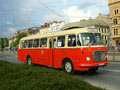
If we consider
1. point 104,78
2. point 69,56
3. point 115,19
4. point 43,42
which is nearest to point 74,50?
point 69,56

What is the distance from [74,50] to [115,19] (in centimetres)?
5670

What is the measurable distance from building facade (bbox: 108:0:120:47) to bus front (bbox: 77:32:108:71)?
52629mm

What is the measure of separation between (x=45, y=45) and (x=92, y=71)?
3.95 metres

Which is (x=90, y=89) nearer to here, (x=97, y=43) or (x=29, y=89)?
(x=29, y=89)

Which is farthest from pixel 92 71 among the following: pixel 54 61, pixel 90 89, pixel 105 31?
pixel 105 31

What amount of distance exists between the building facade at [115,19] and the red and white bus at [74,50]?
2049 inches

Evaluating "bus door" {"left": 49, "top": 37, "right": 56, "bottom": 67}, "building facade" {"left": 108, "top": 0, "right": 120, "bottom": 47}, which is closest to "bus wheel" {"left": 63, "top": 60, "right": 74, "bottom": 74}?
"bus door" {"left": 49, "top": 37, "right": 56, "bottom": 67}

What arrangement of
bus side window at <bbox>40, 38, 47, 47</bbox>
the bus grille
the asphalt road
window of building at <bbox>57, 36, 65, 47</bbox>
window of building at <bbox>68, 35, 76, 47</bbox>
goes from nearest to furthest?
1. the asphalt road
2. the bus grille
3. window of building at <bbox>68, 35, 76, 47</bbox>
4. window of building at <bbox>57, 36, 65, 47</bbox>
5. bus side window at <bbox>40, 38, 47, 47</bbox>

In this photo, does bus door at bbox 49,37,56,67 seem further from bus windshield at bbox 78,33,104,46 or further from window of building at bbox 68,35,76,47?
bus windshield at bbox 78,33,104,46

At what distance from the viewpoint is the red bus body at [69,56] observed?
27.9ft

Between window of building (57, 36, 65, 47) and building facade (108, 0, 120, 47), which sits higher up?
building facade (108, 0, 120, 47)

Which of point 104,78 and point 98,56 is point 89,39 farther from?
point 104,78

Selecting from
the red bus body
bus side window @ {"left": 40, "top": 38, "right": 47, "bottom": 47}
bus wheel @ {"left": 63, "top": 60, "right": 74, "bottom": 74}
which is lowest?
bus wheel @ {"left": 63, "top": 60, "right": 74, "bottom": 74}

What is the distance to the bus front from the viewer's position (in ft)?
27.8
